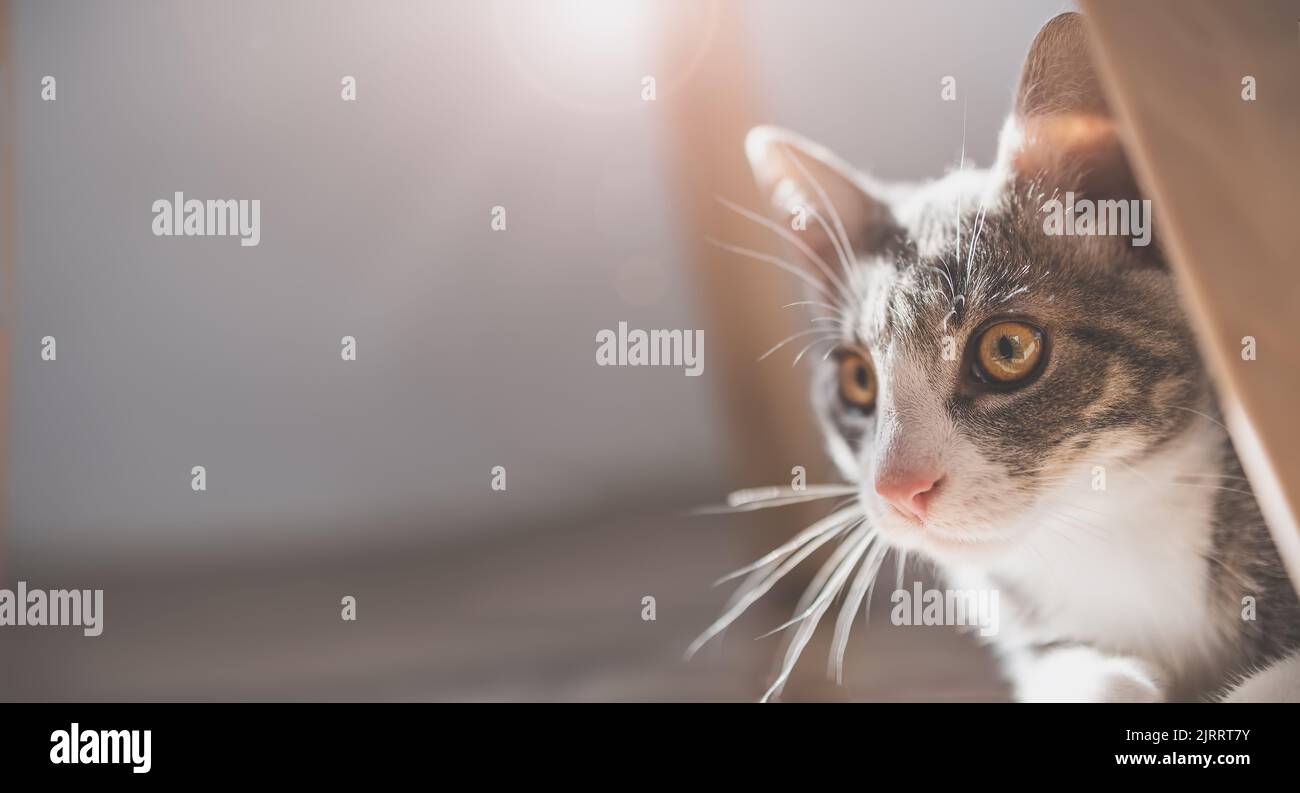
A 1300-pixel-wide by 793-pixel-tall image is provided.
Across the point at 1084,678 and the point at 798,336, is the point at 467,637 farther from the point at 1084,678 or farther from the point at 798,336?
the point at 1084,678

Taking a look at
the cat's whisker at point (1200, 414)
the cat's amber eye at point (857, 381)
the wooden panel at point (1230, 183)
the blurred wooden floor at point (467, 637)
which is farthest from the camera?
the blurred wooden floor at point (467, 637)

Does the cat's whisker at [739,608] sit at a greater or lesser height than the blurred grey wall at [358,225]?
lesser

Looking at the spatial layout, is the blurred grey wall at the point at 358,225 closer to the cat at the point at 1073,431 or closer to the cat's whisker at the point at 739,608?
the cat at the point at 1073,431

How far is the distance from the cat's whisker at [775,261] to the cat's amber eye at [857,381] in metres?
0.07

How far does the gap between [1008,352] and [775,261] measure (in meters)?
0.34

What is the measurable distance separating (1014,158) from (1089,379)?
0.22 m

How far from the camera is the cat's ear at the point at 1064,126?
72cm

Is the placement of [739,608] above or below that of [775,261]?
below

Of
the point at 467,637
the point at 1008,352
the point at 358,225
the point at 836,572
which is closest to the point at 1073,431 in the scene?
the point at 1008,352

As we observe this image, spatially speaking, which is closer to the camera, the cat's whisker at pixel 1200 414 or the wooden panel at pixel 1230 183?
the wooden panel at pixel 1230 183

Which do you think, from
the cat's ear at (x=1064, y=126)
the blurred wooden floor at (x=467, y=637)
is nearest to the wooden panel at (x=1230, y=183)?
the cat's ear at (x=1064, y=126)

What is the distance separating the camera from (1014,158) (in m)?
0.77

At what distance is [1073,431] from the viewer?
0.71 meters
